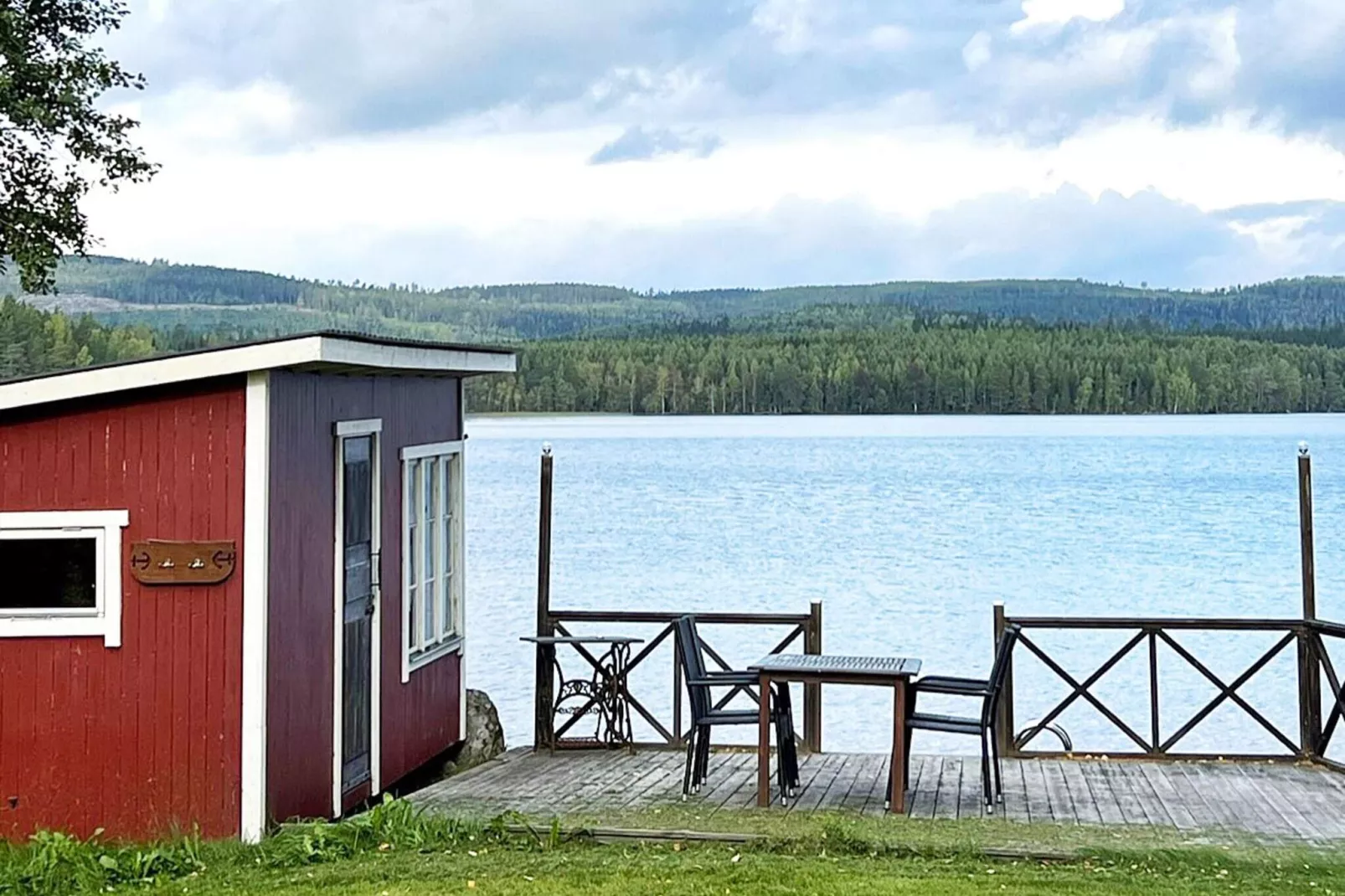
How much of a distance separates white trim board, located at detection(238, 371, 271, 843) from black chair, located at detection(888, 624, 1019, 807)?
2943 millimetres

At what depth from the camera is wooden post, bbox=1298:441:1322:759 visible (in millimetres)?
9602

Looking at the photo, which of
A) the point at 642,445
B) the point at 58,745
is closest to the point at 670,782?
the point at 58,745

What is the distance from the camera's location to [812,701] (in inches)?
393

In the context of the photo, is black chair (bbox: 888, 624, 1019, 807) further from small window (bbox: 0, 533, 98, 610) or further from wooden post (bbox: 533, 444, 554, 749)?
small window (bbox: 0, 533, 98, 610)

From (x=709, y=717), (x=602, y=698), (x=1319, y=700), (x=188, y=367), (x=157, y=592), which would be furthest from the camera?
(x=602, y=698)

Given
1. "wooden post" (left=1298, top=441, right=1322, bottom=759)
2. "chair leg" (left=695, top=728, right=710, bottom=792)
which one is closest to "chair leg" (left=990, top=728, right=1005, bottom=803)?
"chair leg" (left=695, top=728, right=710, bottom=792)

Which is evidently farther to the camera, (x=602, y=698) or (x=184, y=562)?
(x=602, y=698)

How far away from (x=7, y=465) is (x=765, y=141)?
5534 centimetres

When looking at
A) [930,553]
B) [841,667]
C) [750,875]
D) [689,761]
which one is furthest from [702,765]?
[930,553]

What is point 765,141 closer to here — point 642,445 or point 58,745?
point 642,445

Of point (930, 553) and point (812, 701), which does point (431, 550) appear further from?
point (930, 553)

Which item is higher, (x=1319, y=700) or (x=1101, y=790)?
(x=1319, y=700)

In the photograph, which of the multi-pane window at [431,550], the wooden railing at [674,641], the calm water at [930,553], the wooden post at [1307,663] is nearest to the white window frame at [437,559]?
the multi-pane window at [431,550]

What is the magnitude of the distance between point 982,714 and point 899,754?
429 mm
